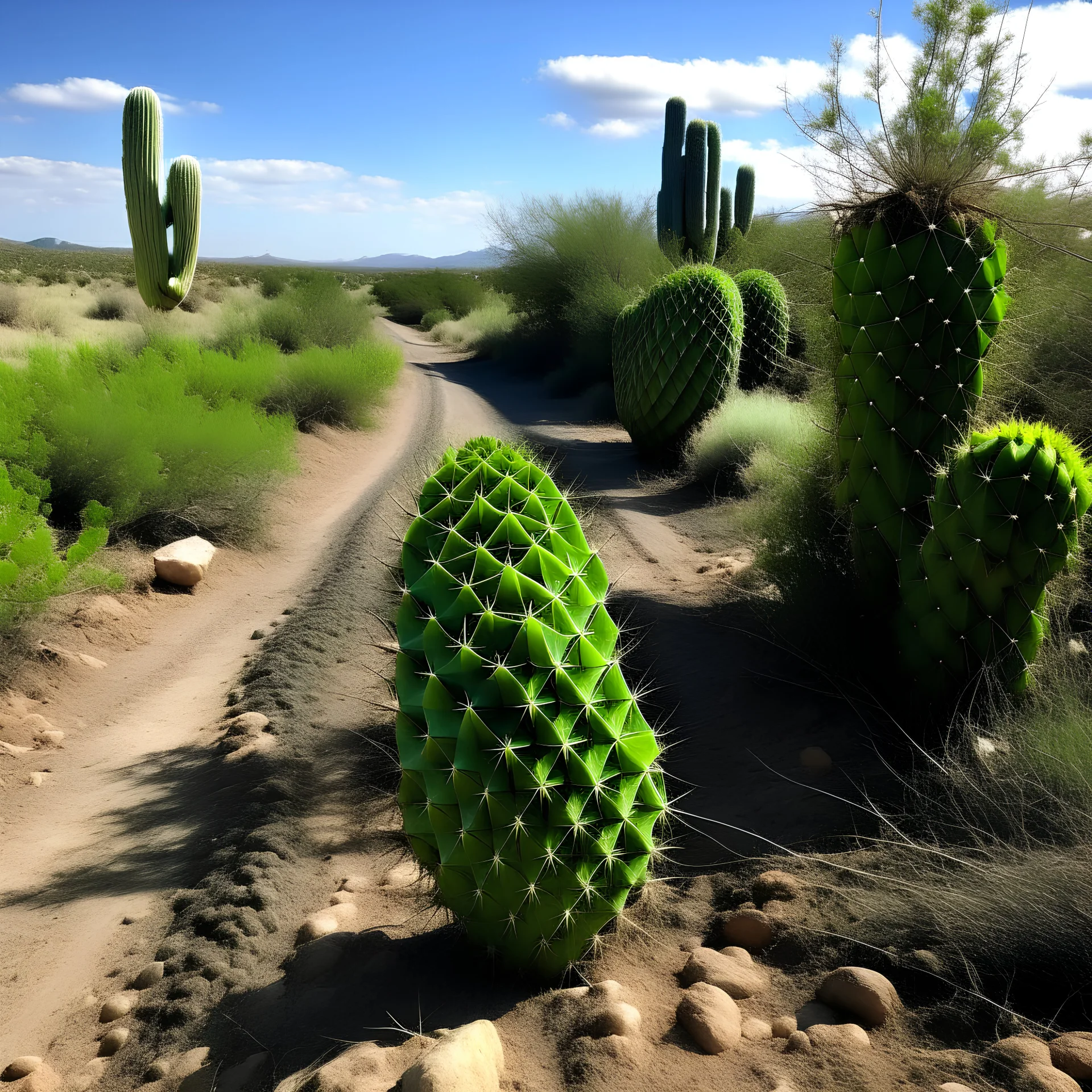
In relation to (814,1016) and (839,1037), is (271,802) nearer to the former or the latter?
(814,1016)

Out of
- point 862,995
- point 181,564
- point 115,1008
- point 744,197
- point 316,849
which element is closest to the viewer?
point 862,995

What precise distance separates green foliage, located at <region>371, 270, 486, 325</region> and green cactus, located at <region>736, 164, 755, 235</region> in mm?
19100

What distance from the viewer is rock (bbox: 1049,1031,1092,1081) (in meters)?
2.19

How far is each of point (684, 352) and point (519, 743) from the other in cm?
996

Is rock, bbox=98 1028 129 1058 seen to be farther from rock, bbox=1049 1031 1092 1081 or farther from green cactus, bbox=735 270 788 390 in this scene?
green cactus, bbox=735 270 788 390

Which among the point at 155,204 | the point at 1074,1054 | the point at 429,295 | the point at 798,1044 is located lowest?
the point at 798,1044

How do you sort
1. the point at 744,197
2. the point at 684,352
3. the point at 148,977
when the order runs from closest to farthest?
1. the point at 148,977
2. the point at 684,352
3. the point at 744,197

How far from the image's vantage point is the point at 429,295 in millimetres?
47531

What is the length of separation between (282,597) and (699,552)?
4089 mm

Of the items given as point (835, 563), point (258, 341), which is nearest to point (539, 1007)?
point (835, 563)

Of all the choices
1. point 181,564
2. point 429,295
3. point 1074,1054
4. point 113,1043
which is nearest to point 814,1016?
point 1074,1054

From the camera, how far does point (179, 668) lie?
689 centimetres

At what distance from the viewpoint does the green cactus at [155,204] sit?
23.5 feet

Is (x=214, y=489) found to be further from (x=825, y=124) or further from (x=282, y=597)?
(x=825, y=124)
